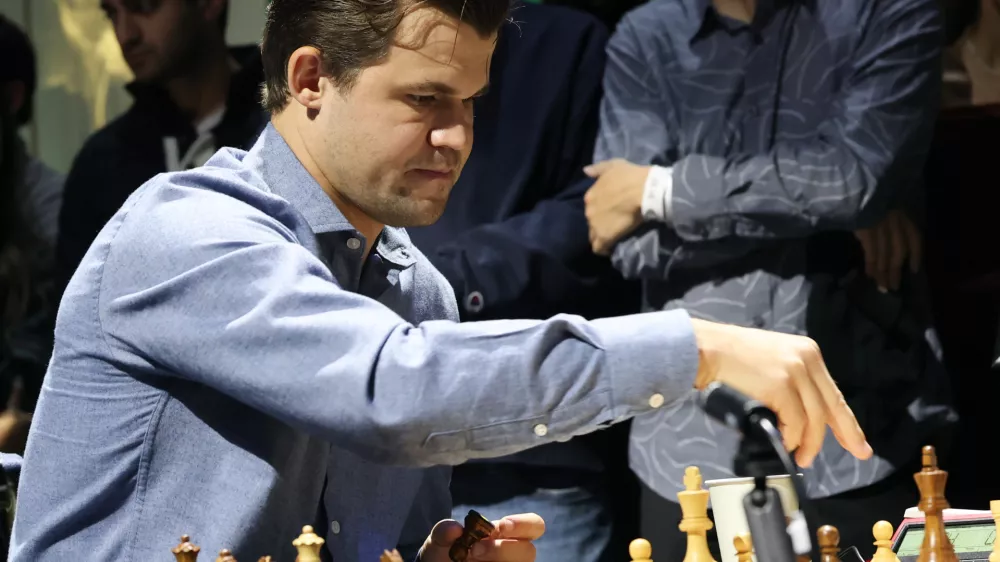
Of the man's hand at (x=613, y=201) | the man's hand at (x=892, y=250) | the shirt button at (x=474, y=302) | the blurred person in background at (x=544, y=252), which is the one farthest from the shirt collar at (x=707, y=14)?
the shirt button at (x=474, y=302)

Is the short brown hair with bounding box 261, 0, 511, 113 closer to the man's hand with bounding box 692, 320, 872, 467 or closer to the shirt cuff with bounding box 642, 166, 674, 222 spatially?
the man's hand with bounding box 692, 320, 872, 467

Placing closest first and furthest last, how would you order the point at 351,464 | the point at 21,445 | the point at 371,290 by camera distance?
the point at 351,464 < the point at 371,290 < the point at 21,445

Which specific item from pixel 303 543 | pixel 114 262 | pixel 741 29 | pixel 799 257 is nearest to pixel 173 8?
pixel 741 29

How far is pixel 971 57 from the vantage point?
8.66 feet

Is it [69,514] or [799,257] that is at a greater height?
[69,514]

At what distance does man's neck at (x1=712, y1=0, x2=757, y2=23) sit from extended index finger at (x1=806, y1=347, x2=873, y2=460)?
68.1 inches

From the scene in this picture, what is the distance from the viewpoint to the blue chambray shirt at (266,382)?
114cm

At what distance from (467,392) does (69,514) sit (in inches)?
19.8

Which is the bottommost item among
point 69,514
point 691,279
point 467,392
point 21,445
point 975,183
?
point 21,445

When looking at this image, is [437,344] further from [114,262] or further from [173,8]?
[173,8]

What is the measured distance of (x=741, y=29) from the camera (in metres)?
2.74

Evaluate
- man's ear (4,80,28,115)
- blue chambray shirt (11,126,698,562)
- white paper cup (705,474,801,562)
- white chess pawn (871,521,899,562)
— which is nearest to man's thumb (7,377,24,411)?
man's ear (4,80,28,115)

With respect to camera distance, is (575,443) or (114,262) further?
(575,443)

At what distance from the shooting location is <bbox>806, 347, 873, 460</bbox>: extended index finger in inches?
44.7
